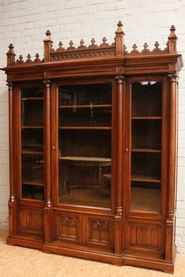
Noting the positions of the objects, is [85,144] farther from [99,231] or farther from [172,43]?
[172,43]

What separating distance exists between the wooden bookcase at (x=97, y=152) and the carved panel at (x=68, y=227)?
11mm

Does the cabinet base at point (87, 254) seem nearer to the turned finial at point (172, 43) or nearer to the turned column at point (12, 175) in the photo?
the turned column at point (12, 175)

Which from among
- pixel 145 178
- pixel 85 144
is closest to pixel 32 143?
pixel 85 144

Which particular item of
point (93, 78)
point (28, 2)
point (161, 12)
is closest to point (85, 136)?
point (93, 78)

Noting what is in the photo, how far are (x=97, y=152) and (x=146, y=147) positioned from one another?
1.69 feet

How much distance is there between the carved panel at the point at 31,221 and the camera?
299 centimetres

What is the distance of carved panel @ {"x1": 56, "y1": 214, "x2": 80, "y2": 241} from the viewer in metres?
2.82

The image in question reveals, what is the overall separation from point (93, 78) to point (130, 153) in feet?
2.77

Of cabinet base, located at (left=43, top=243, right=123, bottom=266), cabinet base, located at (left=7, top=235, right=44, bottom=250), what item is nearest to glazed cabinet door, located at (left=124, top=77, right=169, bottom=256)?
cabinet base, located at (left=43, top=243, right=123, bottom=266)

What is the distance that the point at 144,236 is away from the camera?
8.62ft

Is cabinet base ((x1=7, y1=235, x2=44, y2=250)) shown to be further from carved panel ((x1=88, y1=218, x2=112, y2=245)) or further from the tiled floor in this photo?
carved panel ((x1=88, y1=218, x2=112, y2=245))

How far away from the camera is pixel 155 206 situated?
8.58 feet

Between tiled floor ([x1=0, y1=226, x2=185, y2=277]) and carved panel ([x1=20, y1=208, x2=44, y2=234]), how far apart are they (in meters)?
0.24

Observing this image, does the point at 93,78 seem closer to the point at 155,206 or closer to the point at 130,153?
the point at 130,153
